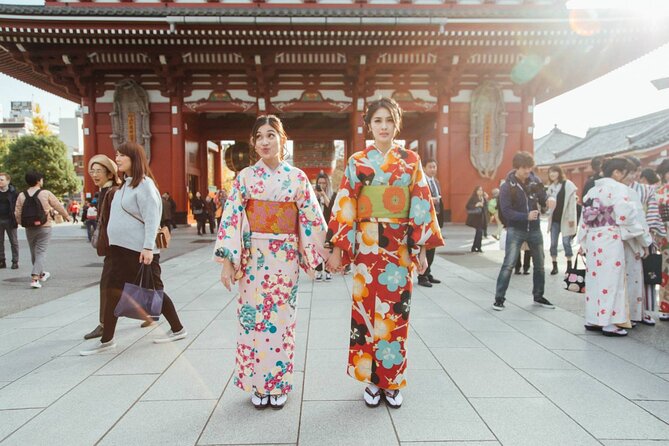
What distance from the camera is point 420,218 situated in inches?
98.6

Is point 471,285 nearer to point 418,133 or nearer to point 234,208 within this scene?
point 234,208

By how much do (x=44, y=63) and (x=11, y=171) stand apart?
28.0 metres

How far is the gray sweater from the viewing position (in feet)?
11.2

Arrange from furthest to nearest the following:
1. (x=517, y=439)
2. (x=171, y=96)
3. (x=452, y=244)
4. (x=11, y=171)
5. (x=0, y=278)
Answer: (x=11, y=171) < (x=171, y=96) < (x=452, y=244) < (x=0, y=278) < (x=517, y=439)

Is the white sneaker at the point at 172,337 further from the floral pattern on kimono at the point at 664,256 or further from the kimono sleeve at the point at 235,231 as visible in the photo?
the floral pattern on kimono at the point at 664,256

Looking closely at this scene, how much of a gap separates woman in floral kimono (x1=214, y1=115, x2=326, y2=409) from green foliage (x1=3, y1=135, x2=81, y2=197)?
127 feet

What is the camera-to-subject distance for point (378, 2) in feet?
45.2

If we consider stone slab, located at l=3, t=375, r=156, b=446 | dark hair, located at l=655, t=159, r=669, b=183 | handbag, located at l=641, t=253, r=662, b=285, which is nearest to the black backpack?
stone slab, located at l=3, t=375, r=156, b=446

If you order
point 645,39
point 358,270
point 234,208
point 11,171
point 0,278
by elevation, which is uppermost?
point 645,39

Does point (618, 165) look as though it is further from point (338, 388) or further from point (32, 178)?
point (32, 178)

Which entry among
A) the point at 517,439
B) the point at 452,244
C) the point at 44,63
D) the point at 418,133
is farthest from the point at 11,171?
the point at 517,439

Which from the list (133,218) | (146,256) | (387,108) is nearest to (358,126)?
(133,218)

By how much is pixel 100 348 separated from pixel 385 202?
2657 millimetres

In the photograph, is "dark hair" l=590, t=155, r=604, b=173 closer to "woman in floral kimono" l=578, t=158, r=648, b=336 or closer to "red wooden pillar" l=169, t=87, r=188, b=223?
"woman in floral kimono" l=578, t=158, r=648, b=336
